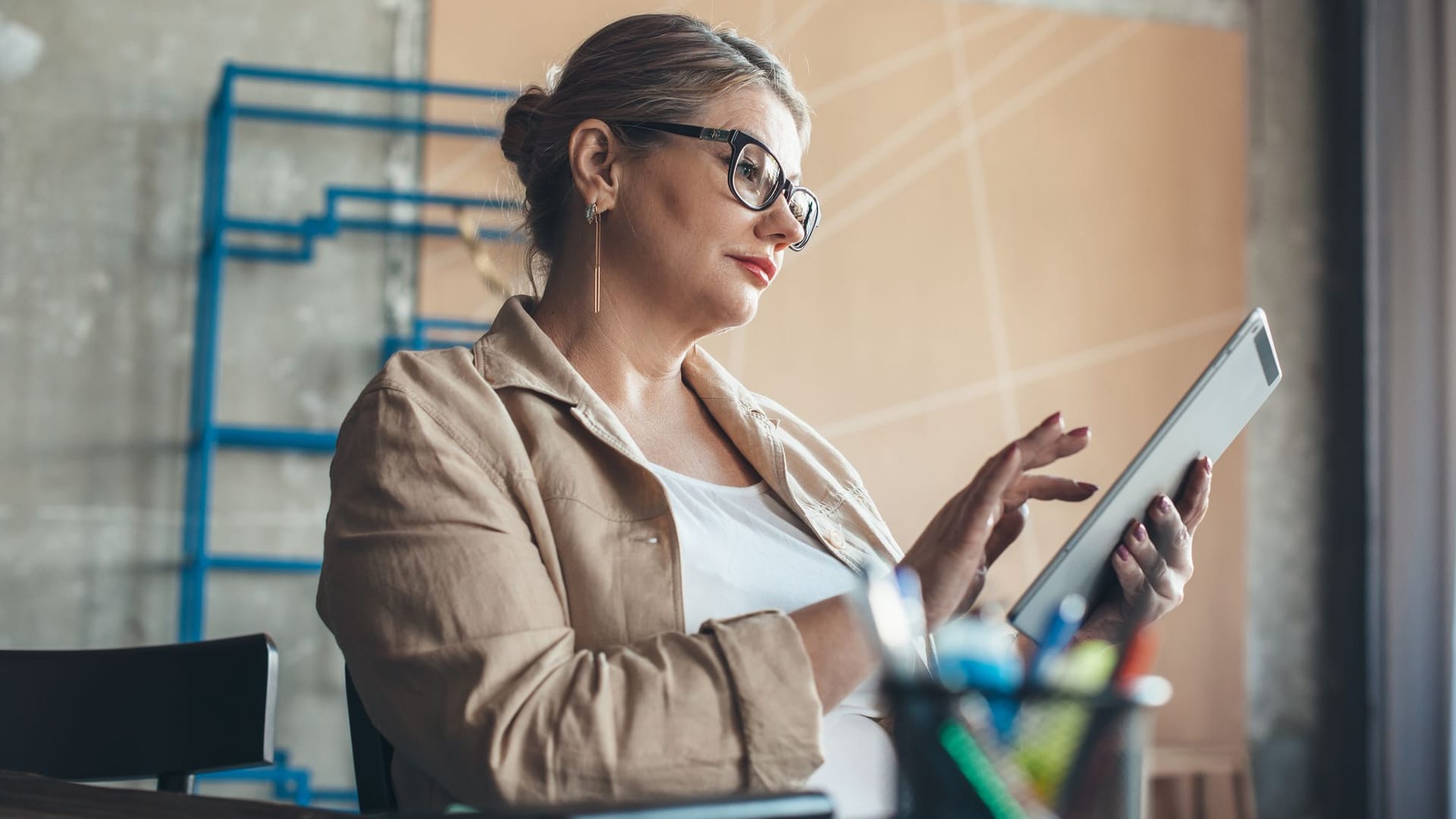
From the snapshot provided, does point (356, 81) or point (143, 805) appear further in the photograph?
point (356, 81)

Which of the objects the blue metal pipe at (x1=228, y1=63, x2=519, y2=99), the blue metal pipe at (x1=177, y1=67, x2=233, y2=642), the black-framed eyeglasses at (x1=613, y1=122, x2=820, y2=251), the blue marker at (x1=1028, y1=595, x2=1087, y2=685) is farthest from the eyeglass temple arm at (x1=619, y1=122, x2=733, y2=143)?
the blue metal pipe at (x1=177, y1=67, x2=233, y2=642)

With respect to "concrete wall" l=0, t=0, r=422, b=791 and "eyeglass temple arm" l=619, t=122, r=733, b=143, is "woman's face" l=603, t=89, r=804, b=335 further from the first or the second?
"concrete wall" l=0, t=0, r=422, b=791

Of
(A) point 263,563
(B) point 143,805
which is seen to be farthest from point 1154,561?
(A) point 263,563

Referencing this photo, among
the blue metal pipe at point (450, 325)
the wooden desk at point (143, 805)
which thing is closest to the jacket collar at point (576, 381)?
the wooden desk at point (143, 805)

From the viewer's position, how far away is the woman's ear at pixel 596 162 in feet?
5.36

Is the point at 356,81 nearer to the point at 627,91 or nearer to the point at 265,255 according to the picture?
the point at 265,255

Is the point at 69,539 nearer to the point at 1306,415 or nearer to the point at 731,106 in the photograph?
the point at 731,106

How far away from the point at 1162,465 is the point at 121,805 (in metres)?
0.96

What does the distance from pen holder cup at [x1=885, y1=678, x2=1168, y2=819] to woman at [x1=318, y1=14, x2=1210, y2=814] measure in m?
0.49

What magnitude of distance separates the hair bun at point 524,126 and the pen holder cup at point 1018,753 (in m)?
1.33

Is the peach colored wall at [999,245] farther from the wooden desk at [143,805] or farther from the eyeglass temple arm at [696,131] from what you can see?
the wooden desk at [143,805]

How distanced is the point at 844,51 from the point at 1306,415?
1.94 meters

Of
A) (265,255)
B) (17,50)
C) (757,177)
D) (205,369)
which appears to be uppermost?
(17,50)

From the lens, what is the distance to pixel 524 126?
1.76 m
